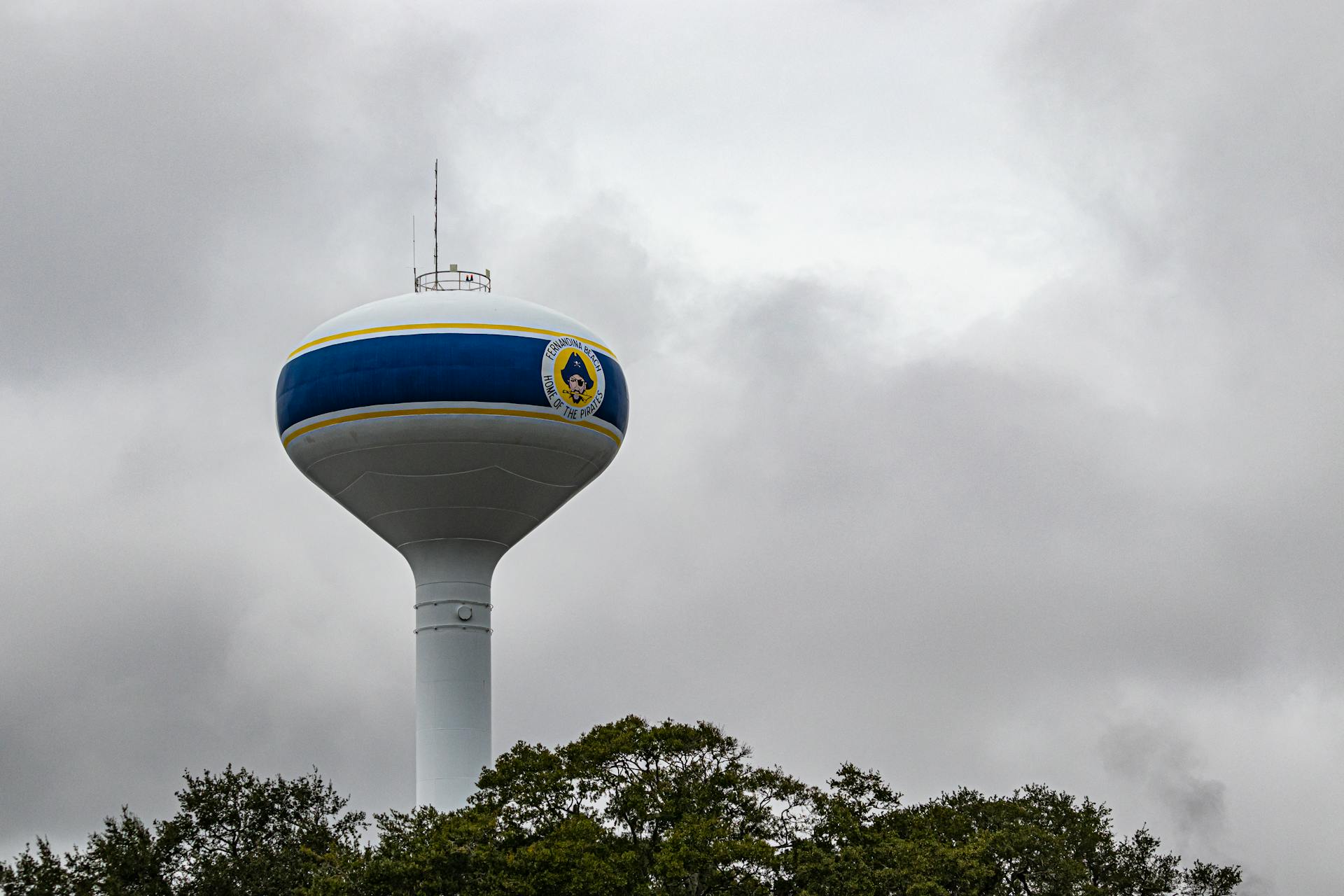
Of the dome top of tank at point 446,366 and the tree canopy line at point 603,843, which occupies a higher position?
the dome top of tank at point 446,366

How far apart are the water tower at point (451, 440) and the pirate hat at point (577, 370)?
0.11 ft

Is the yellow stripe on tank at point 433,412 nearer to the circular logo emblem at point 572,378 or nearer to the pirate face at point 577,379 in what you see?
the circular logo emblem at point 572,378

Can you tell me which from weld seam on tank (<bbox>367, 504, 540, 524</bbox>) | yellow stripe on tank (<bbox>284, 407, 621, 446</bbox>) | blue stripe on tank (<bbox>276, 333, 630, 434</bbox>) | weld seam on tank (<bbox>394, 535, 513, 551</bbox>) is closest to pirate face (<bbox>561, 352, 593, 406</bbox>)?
yellow stripe on tank (<bbox>284, 407, 621, 446</bbox>)

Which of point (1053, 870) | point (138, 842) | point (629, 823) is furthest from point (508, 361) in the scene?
point (1053, 870)

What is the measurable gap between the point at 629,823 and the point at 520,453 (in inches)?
340

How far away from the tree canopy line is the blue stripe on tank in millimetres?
7848

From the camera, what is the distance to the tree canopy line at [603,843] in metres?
35.8

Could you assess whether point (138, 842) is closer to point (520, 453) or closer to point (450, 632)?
point (450, 632)

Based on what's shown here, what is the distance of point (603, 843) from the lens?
36.5 metres

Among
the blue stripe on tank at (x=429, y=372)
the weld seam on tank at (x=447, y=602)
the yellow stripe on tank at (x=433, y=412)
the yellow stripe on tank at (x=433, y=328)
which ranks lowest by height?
the weld seam on tank at (x=447, y=602)

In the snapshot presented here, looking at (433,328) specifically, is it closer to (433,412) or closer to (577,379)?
(433,412)

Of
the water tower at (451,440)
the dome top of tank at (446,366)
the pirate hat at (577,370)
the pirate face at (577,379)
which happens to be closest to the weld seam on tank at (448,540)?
the water tower at (451,440)

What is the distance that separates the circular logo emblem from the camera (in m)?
40.8

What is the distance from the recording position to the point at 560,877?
115 feet
